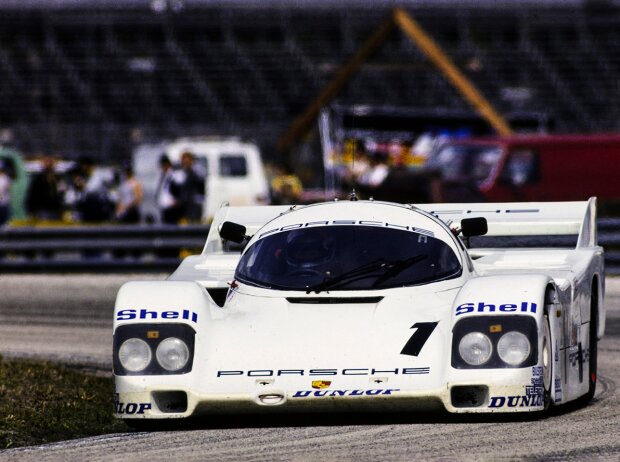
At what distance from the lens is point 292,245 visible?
748 centimetres

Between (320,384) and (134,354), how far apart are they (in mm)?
924

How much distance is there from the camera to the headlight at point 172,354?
6625mm

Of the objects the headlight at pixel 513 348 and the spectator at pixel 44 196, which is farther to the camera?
the spectator at pixel 44 196

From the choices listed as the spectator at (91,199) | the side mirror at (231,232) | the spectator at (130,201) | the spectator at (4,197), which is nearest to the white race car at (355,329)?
the side mirror at (231,232)

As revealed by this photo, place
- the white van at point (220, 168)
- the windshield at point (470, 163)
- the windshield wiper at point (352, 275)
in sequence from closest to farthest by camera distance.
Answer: the windshield wiper at point (352, 275) < the windshield at point (470, 163) < the white van at point (220, 168)

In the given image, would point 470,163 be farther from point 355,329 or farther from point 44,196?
point 355,329

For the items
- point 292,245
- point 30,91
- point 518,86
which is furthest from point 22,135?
point 292,245

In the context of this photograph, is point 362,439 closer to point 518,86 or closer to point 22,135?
point 22,135

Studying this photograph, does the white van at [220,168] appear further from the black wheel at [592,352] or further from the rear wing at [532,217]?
the black wheel at [592,352]

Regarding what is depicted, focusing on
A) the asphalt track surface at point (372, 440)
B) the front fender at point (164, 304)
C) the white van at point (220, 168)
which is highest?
the front fender at point (164, 304)

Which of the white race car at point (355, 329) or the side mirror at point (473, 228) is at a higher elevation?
the side mirror at point (473, 228)

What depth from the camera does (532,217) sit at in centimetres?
936

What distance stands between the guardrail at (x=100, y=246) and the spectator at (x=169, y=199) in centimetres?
80

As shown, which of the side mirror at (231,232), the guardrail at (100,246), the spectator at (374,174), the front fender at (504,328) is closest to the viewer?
the front fender at (504,328)
